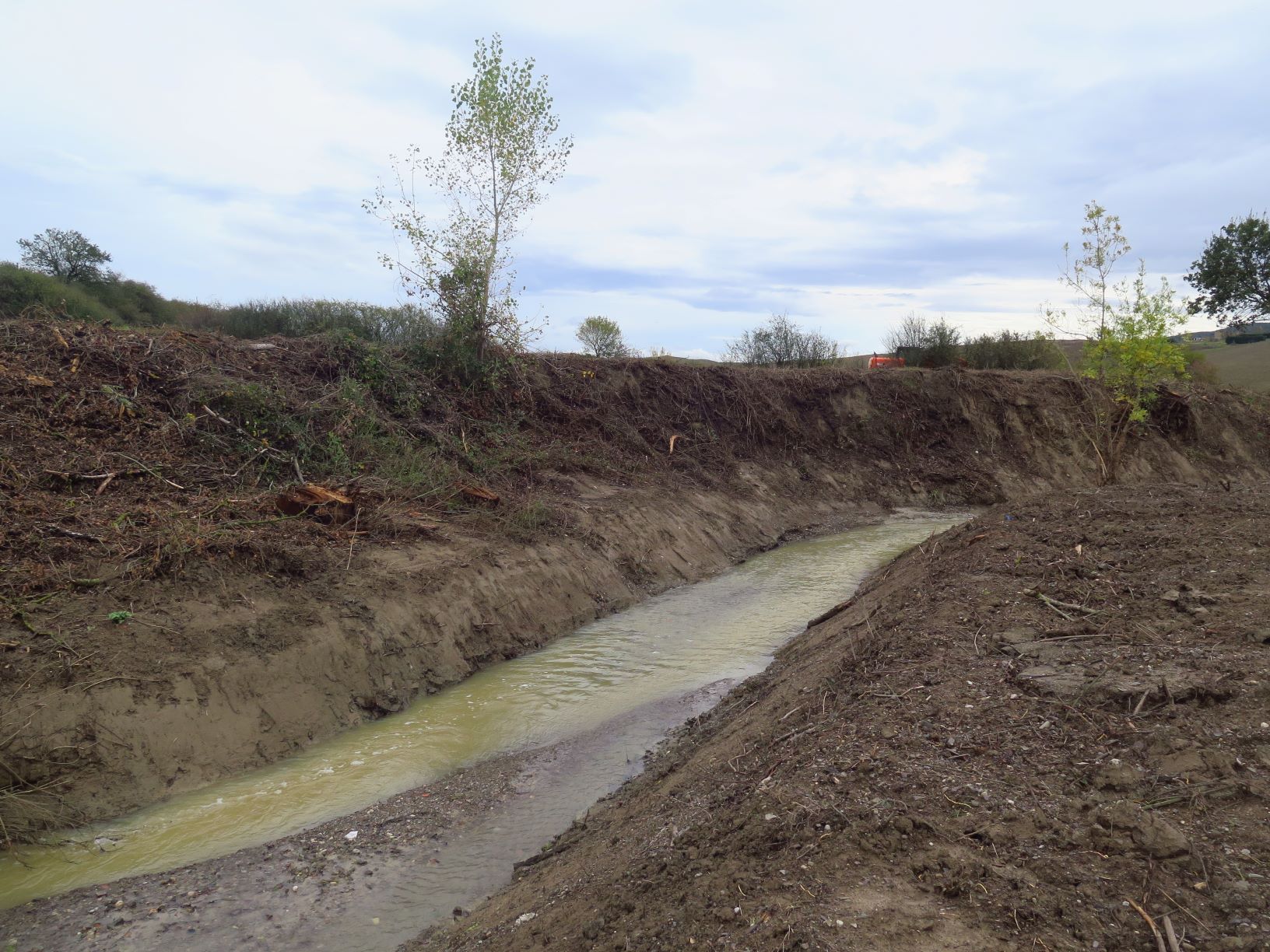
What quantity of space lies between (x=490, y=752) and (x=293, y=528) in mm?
3831

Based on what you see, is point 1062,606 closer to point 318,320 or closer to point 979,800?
point 979,800

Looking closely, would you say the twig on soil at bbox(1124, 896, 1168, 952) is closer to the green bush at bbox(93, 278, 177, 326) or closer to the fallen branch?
the fallen branch

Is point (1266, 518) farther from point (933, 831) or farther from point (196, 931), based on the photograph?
point (196, 931)

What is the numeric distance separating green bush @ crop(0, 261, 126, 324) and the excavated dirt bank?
22.7ft

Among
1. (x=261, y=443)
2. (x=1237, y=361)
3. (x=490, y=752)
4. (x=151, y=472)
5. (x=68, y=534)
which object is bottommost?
(x=490, y=752)

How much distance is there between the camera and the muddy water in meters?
4.93

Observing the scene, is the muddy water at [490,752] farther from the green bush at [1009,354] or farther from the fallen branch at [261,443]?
the green bush at [1009,354]

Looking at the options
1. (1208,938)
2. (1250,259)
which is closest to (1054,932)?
(1208,938)

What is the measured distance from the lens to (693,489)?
1588cm

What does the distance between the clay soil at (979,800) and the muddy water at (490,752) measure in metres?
0.53

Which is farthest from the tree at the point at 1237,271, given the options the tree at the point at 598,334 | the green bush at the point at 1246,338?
the tree at the point at 598,334

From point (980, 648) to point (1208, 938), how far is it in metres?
2.75

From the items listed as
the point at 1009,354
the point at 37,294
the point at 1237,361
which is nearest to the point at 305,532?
the point at 37,294

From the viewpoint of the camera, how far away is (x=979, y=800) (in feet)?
10.4
